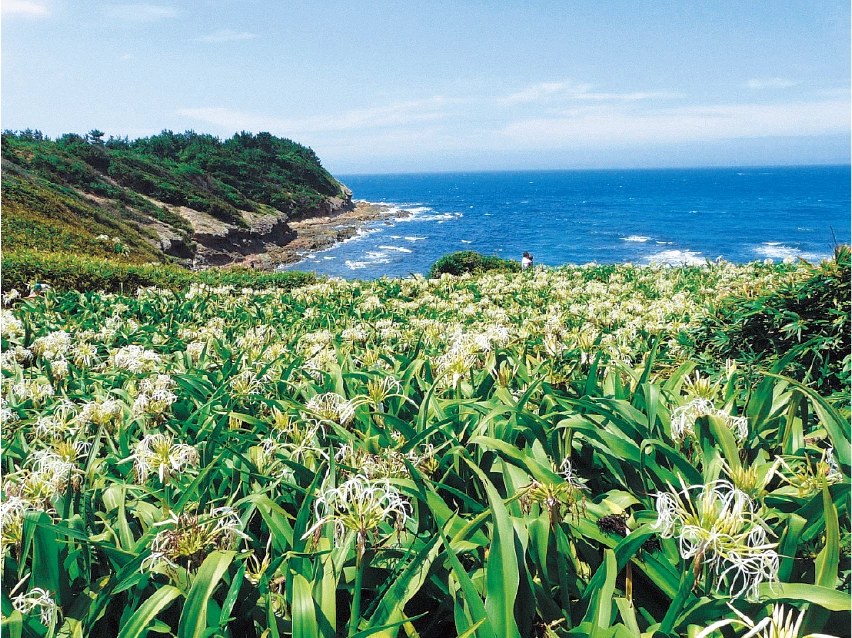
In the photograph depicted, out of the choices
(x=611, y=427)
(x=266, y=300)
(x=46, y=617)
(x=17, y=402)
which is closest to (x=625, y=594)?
(x=611, y=427)

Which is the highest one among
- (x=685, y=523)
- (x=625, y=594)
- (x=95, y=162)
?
(x=95, y=162)

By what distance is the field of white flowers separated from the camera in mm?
1162

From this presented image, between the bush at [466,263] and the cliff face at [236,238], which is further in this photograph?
the cliff face at [236,238]

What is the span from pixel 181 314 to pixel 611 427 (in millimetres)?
5096

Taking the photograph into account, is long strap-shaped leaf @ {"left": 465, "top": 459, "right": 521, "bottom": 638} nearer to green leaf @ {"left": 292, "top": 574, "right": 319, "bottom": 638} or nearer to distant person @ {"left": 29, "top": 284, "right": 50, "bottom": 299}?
green leaf @ {"left": 292, "top": 574, "right": 319, "bottom": 638}

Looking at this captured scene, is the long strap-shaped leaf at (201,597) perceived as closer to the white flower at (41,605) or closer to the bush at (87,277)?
the white flower at (41,605)

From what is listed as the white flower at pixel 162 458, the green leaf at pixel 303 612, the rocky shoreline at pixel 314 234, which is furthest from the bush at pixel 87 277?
the rocky shoreline at pixel 314 234

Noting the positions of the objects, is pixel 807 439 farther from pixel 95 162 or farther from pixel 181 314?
pixel 95 162

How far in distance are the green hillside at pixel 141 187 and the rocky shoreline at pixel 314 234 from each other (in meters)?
2.70

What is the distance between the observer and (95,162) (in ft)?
136

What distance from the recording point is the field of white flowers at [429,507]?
1.16m

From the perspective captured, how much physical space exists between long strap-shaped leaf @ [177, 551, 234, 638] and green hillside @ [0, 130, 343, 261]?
14371 millimetres

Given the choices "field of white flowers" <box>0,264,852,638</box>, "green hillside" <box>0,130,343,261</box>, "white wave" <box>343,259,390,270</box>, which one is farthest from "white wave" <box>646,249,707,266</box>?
"field of white flowers" <box>0,264,852,638</box>

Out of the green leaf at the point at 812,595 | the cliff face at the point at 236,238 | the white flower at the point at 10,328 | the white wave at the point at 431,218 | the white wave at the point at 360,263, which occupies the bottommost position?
the white wave at the point at 360,263
